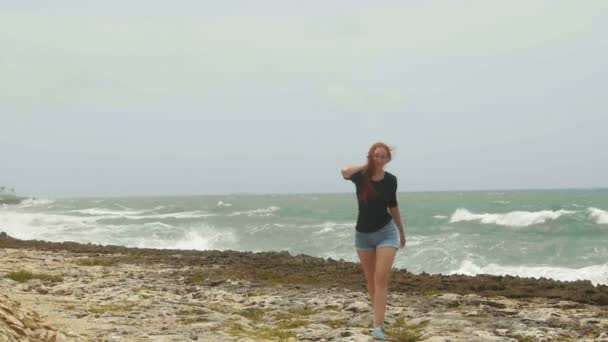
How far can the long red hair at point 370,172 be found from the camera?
8219mm

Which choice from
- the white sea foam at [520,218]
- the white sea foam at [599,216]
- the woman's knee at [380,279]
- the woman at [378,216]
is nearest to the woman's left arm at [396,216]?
the woman at [378,216]

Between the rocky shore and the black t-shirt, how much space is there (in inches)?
61.3

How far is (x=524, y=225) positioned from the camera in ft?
162

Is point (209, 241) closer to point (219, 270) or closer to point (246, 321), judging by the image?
point (219, 270)

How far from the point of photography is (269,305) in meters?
11.7

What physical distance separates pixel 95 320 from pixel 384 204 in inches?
181

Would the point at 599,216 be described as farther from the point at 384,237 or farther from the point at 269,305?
the point at 384,237

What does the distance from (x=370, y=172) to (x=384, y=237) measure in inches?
33.7

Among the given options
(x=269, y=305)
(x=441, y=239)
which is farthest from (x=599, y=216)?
(x=269, y=305)

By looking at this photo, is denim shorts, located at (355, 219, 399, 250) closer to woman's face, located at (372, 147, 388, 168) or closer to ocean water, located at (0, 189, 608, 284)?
woman's face, located at (372, 147, 388, 168)

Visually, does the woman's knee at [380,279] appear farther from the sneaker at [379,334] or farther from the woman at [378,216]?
the sneaker at [379,334]

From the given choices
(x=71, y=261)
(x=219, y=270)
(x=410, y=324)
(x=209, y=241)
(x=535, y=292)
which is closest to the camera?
(x=410, y=324)

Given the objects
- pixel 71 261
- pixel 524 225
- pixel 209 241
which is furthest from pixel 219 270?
pixel 524 225

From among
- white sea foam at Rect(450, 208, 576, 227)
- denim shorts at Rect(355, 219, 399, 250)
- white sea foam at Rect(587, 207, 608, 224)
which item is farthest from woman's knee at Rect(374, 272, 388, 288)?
white sea foam at Rect(450, 208, 576, 227)
